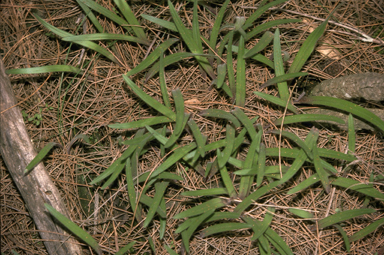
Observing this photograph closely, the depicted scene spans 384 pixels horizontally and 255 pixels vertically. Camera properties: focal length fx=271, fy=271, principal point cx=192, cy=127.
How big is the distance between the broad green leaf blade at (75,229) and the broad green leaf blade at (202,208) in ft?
1.76

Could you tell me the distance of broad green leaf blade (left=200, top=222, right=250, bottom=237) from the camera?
58.1 inches

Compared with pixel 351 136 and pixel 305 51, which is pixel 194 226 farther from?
pixel 305 51

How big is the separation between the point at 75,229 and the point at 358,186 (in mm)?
1618

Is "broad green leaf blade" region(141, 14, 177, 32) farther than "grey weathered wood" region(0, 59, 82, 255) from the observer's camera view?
No

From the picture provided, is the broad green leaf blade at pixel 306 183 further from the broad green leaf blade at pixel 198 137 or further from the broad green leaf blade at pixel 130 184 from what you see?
the broad green leaf blade at pixel 130 184

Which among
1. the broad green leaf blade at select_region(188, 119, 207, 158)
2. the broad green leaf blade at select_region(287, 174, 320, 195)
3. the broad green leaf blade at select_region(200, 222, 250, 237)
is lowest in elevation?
the broad green leaf blade at select_region(200, 222, 250, 237)

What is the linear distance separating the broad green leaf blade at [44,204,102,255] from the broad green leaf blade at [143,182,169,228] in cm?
36

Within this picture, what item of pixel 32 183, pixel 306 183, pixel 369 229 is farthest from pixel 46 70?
pixel 369 229

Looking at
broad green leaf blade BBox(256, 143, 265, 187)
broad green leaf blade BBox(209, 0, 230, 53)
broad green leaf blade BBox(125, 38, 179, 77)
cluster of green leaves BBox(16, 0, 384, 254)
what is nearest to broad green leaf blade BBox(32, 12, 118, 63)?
cluster of green leaves BBox(16, 0, 384, 254)

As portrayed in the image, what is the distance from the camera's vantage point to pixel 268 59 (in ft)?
5.13

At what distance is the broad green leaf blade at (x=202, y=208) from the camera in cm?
148

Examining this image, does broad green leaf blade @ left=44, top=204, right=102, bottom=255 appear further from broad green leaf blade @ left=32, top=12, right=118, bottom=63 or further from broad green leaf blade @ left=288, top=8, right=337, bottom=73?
broad green leaf blade @ left=288, top=8, right=337, bottom=73

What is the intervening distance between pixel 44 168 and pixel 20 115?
0.37 m

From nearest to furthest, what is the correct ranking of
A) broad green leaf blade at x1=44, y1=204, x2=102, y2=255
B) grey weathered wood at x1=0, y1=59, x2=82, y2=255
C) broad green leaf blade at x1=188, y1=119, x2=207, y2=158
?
broad green leaf blade at x1=188, y1=119, x2=207, y2=158, broad green leaf blade at x1=44, y1=204, x2=102, y2=255, grey weathered wood at x1=0, y1=59, x2=82, y2=255
